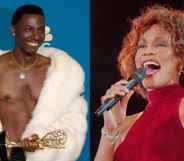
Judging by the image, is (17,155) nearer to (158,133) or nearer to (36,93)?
(36,93)

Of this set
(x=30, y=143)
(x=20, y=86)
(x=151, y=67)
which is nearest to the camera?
(x=30, y=143)

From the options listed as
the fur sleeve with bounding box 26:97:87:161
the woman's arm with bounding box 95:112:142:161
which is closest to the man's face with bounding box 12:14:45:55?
the fur sleeve with bounding box 26:97:87:161

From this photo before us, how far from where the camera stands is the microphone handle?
1976 mm

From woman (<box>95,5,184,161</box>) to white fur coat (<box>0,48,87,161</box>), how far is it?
16 centimetres

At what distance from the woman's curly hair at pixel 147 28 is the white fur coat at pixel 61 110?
25 centimetres

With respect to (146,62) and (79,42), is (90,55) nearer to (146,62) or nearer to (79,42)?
(79,42)

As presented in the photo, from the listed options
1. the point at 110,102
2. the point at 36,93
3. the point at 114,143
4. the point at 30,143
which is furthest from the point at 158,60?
the point at 30,143

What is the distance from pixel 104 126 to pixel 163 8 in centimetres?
66

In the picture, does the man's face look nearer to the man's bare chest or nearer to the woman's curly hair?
the man's bare chest

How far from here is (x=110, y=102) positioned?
6.61 ft

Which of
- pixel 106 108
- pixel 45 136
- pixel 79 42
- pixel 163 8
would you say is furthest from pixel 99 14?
pixel 45 136

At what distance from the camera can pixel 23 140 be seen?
1.79 metres

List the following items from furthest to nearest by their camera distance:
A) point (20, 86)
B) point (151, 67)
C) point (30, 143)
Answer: point (151, 67) < point (20, 86) < point (30, 143)

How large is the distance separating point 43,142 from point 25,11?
610 mm
